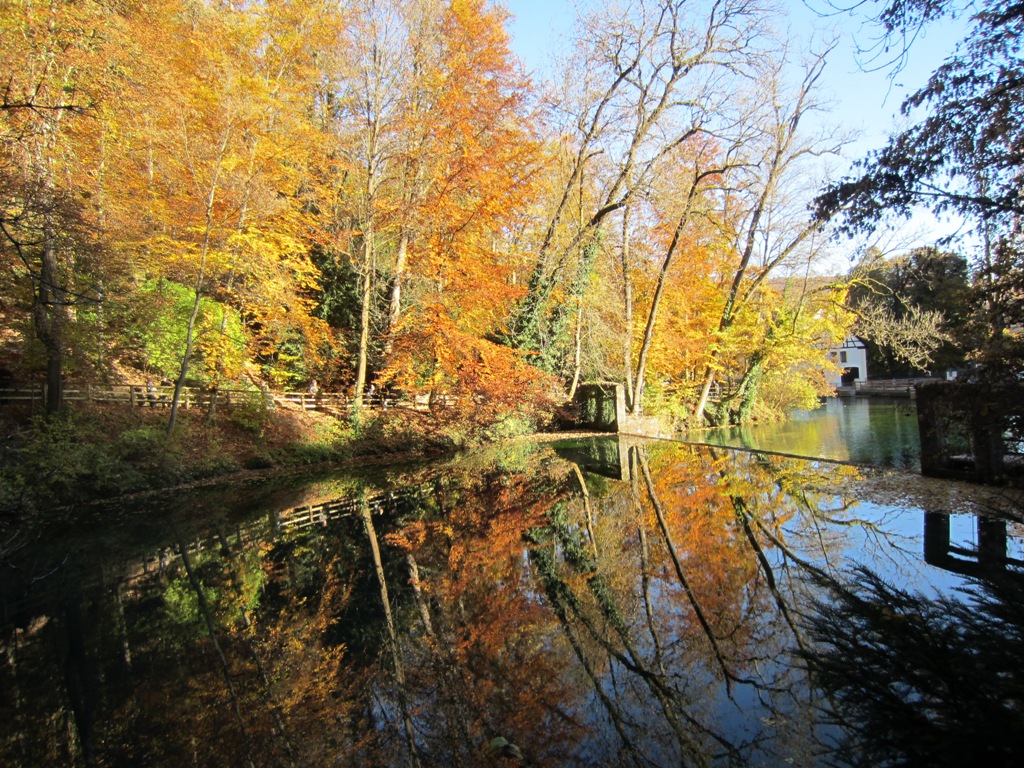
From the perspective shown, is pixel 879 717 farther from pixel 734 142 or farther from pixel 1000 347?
pixel 734 142

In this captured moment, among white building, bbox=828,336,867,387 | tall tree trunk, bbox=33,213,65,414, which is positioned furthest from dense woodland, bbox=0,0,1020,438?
white building, bbox=828,336,867,387

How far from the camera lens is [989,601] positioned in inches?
115

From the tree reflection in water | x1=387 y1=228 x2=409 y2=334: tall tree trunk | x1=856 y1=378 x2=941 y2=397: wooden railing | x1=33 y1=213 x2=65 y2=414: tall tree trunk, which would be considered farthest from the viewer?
x1=856 y1=378 x2=941 y2=397: wooden railing

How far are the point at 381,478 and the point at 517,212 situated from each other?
9888 mm

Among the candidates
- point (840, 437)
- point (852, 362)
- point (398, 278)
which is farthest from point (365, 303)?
point (852, 362)

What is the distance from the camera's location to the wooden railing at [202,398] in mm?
12656

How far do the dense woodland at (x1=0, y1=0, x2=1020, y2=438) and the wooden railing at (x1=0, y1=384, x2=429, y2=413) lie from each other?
0.56 meters

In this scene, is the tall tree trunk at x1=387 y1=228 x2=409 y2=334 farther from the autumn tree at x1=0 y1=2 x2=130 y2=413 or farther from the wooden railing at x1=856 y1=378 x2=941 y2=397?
the wooden railing at x1=856 y1=378 x2=941 y2=397

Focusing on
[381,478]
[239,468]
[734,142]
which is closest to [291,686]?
[381,478]

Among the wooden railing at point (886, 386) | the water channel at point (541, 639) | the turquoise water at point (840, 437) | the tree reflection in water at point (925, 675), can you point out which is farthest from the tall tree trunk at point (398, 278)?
the wooden railing at point (886, 386)

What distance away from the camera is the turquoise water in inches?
489

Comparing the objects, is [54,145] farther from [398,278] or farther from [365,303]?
[398,278]

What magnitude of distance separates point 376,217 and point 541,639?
1482 cm

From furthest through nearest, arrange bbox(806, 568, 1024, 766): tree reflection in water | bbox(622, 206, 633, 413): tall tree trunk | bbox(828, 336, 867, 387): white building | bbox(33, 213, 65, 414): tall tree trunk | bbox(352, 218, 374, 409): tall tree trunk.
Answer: bbox(828, 336, 867, 387): white building < bbox(622, 206, 633, 413): tall tree trunk < bbox(352, 218, 374, 409): tall tree trunk < bbox(33, 213, 65, 414): tall tree trunk < bbox(806, 568, 1024, 766): tree reflection in water
